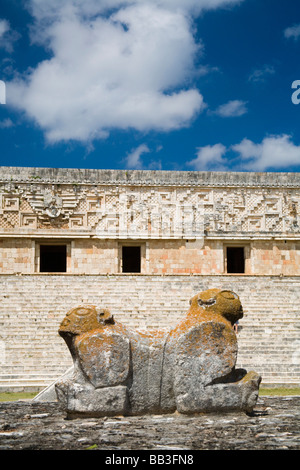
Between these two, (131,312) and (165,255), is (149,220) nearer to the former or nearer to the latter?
(165,255)

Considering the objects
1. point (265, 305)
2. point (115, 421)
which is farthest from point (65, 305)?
point (115, 421)

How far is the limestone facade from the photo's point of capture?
1625 centimetres

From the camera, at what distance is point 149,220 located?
16.6m

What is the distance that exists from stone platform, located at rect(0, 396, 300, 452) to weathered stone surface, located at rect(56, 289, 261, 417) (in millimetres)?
105

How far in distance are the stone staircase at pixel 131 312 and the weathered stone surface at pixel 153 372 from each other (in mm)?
4437

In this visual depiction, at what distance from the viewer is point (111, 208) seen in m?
16.6

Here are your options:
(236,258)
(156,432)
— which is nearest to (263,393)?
(156,432)

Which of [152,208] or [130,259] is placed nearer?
[152,208]

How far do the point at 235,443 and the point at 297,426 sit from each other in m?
0.82

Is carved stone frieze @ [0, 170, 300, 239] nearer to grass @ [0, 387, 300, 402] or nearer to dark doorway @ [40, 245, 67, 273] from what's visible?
dark doorway @ [40, 245, 67, 273]

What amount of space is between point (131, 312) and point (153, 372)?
720cm

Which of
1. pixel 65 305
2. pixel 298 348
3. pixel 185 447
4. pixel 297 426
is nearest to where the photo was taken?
pixel 185 447
